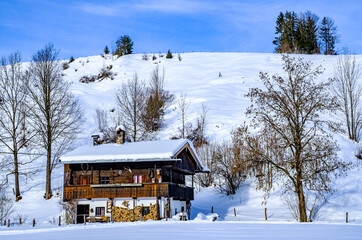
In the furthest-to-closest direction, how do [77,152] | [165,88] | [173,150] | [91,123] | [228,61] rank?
1. [228,61]
2. [165,88]
3. [91,123]
4. [77,152]
5. [173,150]

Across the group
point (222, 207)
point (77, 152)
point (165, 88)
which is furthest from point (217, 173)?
point (165, 88)

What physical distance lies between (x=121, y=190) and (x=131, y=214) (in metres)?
1.95

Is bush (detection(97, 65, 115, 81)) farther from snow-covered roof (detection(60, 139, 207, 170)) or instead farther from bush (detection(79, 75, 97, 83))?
snow-covered roof (detection(60, 139, 207, 170))

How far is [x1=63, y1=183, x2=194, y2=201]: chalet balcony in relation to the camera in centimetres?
3117

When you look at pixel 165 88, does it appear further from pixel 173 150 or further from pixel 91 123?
pixel 173 150

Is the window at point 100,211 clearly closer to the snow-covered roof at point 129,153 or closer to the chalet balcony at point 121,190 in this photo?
the chalet balcony at point 121,190

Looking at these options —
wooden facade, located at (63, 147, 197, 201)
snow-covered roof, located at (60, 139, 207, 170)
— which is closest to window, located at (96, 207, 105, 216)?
wooden facade, located at (63, 147, 197, 201)

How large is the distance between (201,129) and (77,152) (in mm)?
20067

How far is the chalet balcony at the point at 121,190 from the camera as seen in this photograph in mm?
31172

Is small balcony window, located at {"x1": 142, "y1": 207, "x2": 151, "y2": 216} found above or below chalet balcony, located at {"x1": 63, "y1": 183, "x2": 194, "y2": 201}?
below

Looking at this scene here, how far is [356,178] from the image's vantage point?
38.6 metres

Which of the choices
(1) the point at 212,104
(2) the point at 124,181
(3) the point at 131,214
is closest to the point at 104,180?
(2) the point at 124,181

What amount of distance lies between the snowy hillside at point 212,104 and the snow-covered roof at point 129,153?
5867mm

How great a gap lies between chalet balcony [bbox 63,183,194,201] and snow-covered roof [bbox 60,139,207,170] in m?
2.01
